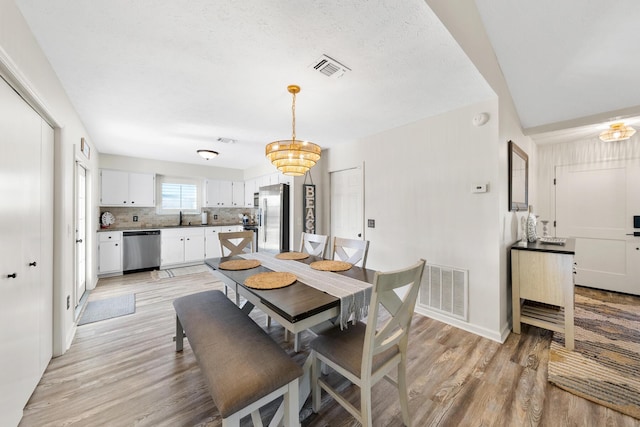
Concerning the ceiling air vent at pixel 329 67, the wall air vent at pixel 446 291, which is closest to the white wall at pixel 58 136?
the ceiling air vent at pixel 329 67

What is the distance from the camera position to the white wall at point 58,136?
4.34ft

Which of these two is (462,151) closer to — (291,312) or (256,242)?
(291,312)

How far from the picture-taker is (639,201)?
340cm

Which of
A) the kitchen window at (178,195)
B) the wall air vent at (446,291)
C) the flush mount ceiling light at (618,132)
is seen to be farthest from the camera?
the kitchen window at (178,195)

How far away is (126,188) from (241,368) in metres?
5.31

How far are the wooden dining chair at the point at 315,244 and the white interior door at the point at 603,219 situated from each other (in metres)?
4.24

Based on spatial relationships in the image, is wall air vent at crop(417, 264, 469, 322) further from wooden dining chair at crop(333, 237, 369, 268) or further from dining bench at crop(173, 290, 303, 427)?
dining bench at crop(173, 290, 303, 427)

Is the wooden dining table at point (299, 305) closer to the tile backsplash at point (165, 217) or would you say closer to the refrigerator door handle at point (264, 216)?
the refrigerator door handle at point (264, 216)

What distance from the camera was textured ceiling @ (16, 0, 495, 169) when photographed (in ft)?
4.48

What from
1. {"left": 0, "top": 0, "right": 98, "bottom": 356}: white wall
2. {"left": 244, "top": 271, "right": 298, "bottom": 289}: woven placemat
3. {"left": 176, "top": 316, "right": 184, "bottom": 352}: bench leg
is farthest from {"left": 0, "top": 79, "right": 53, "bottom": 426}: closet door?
{"left": 244, "top": 271, "right": 298, "bottom": 289}: woven placemat

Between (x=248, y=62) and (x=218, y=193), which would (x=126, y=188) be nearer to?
(x=218, y=193)

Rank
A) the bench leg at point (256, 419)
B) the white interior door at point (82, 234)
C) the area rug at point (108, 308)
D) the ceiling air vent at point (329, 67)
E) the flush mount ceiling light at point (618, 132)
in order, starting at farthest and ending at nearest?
the white interior door at point (82, 234), the flush mount ceiling light at point (618, 132), the area rug at point (108, 308), the ceiling air vent at point (329, 67), the bench leg at point (256, 419)

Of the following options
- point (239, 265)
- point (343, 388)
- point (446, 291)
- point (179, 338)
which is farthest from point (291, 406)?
point (446, 291)

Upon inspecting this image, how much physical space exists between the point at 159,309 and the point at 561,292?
449 cm
